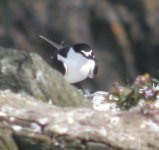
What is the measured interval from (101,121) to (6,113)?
2.18 feet

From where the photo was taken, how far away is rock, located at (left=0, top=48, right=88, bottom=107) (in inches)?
332

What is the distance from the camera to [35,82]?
27.7 ft

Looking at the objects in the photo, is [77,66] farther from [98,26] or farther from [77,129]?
[98,26]

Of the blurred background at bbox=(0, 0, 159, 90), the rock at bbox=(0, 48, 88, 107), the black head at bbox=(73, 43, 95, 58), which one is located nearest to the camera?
the rock at bbox=(0, 48, 88, 107)

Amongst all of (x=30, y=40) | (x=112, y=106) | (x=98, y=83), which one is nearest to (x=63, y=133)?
(x=112, y=106)

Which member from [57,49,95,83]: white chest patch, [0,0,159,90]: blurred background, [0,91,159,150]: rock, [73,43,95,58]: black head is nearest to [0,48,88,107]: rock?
[0,91,159,150]: rock

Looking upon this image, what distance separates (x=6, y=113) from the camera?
8086 mm

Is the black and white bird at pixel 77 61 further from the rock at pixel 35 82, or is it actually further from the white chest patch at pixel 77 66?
the rock at pixel 35 82

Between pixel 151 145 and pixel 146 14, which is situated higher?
A: pixel 146 14

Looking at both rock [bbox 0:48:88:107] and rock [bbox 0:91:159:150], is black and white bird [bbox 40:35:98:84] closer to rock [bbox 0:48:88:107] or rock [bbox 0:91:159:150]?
rock [bbox 0:48:88:107]

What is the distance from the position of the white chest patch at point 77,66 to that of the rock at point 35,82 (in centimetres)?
342

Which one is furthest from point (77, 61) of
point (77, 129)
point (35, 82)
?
point (77, 129)

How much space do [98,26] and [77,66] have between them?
38.2ft

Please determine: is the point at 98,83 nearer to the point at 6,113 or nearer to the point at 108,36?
the point at 108,36
